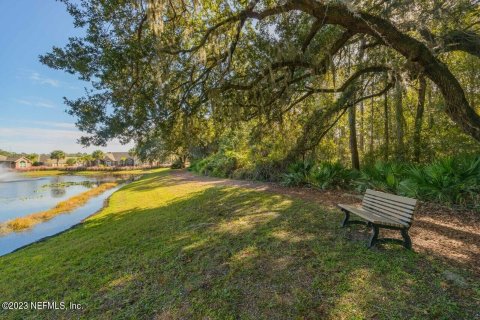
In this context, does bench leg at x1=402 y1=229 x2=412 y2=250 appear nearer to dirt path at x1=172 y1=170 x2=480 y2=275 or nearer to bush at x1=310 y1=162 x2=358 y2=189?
dirt path at x1=172 y1=170 x2=480 y2=275

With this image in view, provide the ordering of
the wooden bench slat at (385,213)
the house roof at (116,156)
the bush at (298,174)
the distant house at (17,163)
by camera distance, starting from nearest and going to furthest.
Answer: the wooden bench slat at (385,213) → the bush at (298,174) → the distant house at (17,163) → the house roof at (116,156)

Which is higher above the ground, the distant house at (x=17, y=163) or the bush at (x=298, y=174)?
the distant house at (x=17, y=163)

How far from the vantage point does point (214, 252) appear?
172 inches

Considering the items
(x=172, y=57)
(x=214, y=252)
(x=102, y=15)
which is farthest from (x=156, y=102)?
(x=214, y=252)

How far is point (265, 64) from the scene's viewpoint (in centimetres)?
698

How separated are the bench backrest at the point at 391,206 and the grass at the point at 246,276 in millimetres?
488

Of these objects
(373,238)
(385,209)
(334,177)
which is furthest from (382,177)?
(373,238)

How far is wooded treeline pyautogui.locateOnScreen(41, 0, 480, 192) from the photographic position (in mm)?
5406

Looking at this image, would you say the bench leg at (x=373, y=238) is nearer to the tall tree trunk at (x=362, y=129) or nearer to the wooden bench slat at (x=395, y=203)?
the wooden bench slat at (x=395, y=203)

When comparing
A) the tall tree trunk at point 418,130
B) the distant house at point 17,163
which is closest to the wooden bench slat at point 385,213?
the tall tree trunk at point 418,130

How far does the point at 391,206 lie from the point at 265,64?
15.7 feet

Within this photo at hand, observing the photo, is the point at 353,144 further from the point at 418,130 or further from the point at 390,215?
the point at 390,215

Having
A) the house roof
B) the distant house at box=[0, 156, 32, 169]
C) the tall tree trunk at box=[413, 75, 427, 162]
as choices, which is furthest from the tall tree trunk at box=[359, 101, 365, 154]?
the distant house at box=[0, 156, 32, 169]

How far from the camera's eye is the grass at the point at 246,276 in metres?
2.70
